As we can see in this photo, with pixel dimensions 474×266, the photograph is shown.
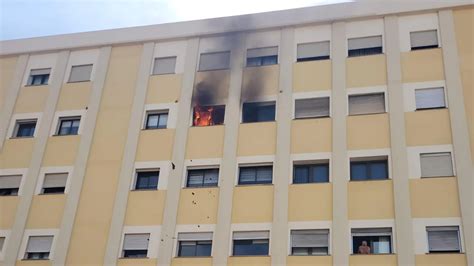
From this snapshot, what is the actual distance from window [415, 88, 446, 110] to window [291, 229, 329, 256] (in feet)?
15.2

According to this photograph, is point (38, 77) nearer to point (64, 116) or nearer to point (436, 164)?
point (64, 116)

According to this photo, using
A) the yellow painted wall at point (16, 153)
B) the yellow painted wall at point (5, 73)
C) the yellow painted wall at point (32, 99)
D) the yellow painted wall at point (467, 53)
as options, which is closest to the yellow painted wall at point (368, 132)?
the yellow painted wall at point (467, 53)

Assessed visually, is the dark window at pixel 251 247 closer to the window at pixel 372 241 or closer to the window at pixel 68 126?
the window at pixel 372 241

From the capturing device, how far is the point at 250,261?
1535cm

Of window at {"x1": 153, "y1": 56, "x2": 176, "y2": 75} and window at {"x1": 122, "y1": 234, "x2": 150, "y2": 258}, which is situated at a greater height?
window at {"x1": 153, "y1": 56, "x2": 176, "y2": 75}

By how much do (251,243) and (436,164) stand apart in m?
5.50

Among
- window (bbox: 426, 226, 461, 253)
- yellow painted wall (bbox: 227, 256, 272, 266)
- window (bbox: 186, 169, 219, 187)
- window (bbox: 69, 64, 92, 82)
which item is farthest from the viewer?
window (bbox: 69, 64, 92, 82)

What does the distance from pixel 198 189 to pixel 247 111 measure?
119 inches

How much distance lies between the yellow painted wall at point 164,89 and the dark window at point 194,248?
488 centimetres

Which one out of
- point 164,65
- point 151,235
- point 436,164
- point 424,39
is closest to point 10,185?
point 151,235

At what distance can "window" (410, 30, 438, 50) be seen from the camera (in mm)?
17141

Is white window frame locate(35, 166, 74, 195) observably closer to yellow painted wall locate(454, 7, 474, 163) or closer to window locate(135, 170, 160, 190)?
window locate(135, 170, 160, 190)

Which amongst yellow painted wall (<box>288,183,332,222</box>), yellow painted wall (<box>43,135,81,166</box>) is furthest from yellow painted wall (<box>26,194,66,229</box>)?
yellow painted wall (<box>288,183,332,222</box>)

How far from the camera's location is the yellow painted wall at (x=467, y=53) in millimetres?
15667
